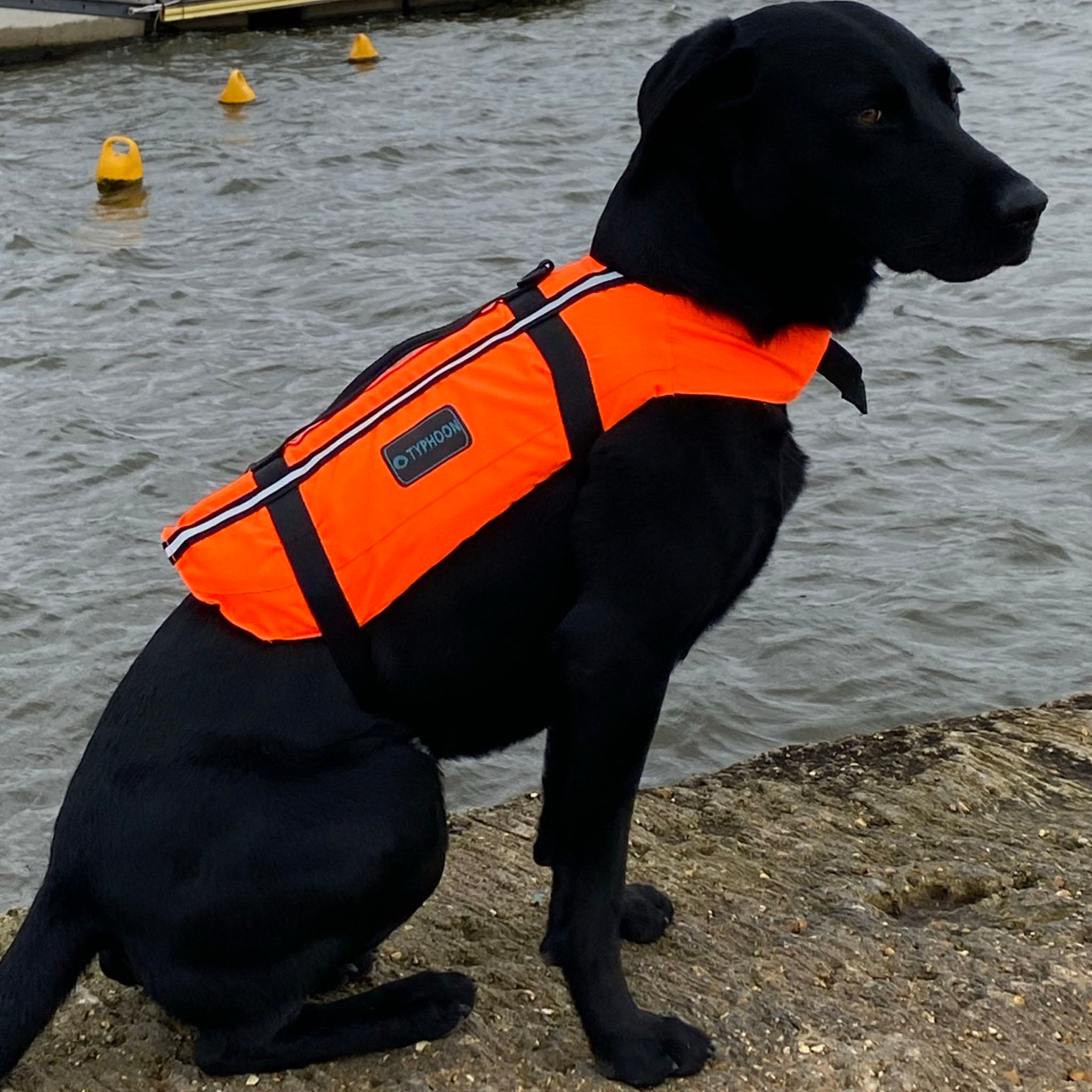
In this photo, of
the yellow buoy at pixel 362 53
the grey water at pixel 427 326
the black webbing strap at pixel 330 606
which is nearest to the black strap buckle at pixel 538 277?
the black webbing strap at pixel 330 606

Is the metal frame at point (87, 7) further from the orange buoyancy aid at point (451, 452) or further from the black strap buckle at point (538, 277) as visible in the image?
the orange buoyancy aid at point (451, 452)

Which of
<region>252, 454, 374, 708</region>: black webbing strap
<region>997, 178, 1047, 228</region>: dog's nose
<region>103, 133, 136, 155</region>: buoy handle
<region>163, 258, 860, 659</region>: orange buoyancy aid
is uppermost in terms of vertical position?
<region>997, 178, 1047, 228</region>: dog's nose

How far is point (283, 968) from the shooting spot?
270cm

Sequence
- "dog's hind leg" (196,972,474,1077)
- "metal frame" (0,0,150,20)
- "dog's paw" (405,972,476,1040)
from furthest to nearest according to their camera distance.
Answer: "metal frame" (0,0,150,20)
"dog's paw" (405,972,476,1040)
"dog's hind leg" (196,972,474,1077)

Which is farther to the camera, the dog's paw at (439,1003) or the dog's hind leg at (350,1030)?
the dog's paw at (439,1003)

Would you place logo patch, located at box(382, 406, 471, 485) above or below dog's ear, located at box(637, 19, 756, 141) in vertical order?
below

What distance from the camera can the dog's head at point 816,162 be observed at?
8.86ft

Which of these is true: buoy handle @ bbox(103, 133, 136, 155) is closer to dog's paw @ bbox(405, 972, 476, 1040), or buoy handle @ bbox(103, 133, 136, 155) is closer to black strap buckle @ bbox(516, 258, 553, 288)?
black strap buckle @ bbox(516, 258, 553, 288)

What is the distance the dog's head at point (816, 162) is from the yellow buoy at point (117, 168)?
9.97 metres

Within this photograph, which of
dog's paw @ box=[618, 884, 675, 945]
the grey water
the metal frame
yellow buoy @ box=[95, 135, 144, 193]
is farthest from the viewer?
the metal frame

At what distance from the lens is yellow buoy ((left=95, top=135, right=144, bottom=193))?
11938 millimetres

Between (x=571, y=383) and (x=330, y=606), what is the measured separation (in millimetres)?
567

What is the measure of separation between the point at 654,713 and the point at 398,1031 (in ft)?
2.54

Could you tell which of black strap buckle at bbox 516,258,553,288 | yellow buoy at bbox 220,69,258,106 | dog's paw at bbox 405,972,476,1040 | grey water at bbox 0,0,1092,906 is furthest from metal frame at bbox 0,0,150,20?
dog's paw at bbox 405,972,476,1040
